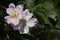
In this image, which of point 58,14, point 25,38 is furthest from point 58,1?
point 25,38

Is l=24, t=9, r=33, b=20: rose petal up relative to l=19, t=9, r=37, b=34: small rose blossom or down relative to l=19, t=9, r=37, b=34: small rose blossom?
up

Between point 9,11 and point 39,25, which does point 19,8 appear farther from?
point 39,25

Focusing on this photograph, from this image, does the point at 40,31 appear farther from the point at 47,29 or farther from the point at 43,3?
the point at 43,3

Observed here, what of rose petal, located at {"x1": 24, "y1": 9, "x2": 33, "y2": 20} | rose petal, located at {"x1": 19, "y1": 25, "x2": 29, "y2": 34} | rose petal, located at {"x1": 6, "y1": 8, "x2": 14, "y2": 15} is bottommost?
rose petal, located at {"x1": 19, "y1": 25, "x2": 29, "y2": 34}

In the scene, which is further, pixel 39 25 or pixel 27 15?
pixel 39 25

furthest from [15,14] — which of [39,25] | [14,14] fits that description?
[39,25]
